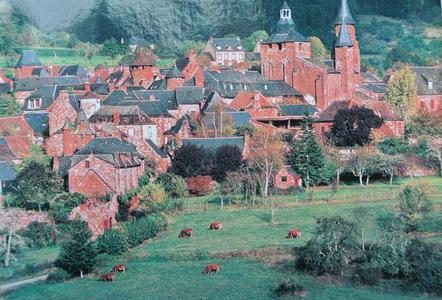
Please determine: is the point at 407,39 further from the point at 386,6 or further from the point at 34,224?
the point at 34,224

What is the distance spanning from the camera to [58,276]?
17938 mm

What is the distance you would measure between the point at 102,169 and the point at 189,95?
10856 millimetres

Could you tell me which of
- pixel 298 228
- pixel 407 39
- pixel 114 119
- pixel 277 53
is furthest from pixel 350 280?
pixel 407 39

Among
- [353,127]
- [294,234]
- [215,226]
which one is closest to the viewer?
[294,234]

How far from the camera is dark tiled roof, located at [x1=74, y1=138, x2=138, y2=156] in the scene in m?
27.0

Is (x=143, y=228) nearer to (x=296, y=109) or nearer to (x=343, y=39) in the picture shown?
(x=296, y=109)

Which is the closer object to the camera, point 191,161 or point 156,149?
point 191,161

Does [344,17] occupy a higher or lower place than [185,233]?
higher

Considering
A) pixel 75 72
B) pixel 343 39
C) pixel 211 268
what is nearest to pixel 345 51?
pixel 343 39

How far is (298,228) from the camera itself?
21703mm

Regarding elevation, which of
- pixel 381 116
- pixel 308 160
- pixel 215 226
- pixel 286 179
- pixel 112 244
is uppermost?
pixel 381 116

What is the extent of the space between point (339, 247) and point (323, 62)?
23721mm

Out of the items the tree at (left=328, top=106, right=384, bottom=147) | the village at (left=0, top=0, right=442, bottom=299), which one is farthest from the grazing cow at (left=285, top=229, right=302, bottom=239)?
the tree at (left=328, top=106, right=384, bottom=147)

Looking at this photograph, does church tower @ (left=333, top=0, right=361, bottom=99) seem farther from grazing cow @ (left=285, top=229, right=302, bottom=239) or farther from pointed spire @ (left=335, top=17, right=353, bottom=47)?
grazing cow @ (left=285, top=229, right=302, bottom=239)
